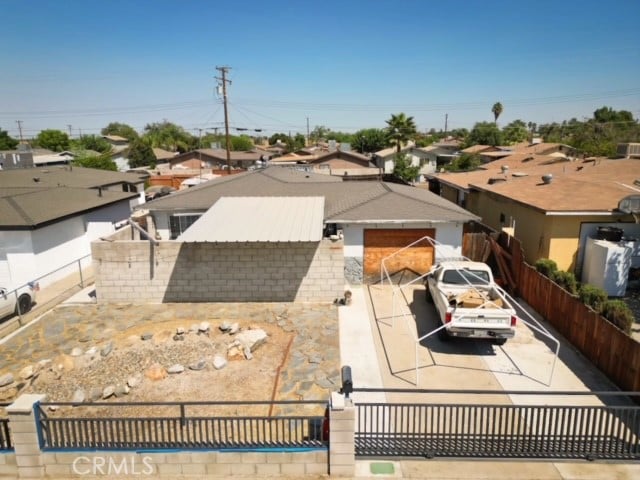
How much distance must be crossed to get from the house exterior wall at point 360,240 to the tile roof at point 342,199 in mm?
330

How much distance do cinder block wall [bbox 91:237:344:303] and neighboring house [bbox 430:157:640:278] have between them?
7290 millimetres

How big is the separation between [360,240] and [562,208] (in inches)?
266

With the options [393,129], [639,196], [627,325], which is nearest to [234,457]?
[627,325]

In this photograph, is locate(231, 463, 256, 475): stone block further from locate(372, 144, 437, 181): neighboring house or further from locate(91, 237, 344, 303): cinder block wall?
locate(372, 144, 437, 181): neighboring house

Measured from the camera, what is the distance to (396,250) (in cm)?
1477

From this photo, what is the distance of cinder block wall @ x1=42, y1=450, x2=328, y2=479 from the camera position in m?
6.13

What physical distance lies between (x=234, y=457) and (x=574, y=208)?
13.1 m

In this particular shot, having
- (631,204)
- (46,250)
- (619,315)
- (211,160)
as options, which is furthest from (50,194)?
(211,160)

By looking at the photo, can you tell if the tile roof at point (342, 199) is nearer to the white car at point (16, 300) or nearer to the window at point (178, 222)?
the window at point (178, 222)

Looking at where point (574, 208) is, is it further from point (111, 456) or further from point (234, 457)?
point (111, 456)

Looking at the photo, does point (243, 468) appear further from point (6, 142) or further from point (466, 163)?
point (6, 142)

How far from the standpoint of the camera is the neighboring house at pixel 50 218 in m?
15.2

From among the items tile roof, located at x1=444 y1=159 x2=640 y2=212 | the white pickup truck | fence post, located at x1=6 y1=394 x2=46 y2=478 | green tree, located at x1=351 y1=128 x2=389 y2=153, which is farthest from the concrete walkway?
green tree, located at x1=351 y1=128 x2=389 y2=153

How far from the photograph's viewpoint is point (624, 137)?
58688 mm
